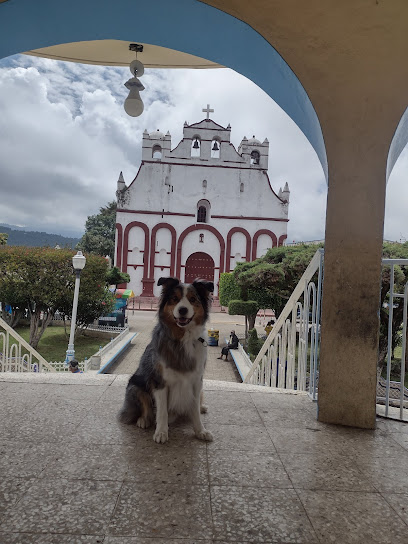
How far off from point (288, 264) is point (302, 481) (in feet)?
33.5

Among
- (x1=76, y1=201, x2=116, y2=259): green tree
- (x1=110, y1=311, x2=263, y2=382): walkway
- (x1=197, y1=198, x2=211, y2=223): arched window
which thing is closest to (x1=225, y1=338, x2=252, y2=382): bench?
(x1=110, y1=311, x2=263, y2=382): walkway

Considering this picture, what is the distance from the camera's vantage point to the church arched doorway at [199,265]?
26250mm

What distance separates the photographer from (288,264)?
38.6 ft

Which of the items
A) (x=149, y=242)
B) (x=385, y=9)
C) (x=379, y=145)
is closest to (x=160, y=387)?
(x=379, y=145)

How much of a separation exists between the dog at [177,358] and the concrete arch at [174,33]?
1.43m

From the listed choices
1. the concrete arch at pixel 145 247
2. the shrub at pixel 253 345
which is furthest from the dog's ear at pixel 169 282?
the concrete arch at pixel 145 247

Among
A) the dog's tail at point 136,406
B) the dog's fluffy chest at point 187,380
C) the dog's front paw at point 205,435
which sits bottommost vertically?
the dog's front paw at point 205,435

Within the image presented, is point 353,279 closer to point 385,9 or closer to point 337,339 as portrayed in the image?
point 337,339

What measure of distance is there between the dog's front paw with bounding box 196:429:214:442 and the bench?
7.96m

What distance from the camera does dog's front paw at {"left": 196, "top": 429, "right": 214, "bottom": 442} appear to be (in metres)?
2.24

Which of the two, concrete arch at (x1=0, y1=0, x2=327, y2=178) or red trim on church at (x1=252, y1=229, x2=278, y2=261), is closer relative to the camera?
concrete arch at (x1=0, y1=0, x2=327, y2=178)

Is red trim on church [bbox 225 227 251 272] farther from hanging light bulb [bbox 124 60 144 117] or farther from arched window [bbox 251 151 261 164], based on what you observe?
hanging light bulb [bbox 124 60 144 117]

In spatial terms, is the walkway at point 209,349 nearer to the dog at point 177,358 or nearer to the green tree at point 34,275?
the green tree at point 34,275

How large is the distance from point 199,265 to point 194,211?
3.59 m
